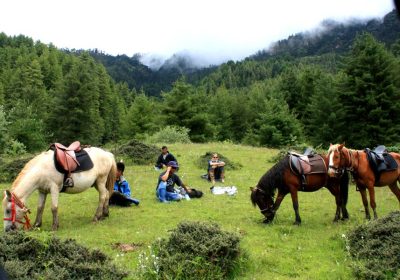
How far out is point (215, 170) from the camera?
20.3m

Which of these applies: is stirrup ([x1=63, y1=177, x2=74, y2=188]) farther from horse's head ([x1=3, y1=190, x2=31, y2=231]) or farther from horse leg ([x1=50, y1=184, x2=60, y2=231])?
horse's head ([x1=3, y1=190, x2=31, y2=231])

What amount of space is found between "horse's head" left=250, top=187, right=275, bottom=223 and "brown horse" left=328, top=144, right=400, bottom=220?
1990 mm

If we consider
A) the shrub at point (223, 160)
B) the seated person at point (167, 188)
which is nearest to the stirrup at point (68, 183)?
the seated person at point (167, 188)

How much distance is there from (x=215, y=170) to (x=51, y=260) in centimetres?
1436

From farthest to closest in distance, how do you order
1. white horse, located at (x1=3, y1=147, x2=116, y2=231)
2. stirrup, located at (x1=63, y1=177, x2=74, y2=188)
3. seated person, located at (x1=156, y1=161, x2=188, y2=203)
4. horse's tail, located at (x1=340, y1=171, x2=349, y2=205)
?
seated person, located at (x1=156, y1=161, x2=188, y2=203), horse's tail, located at (x1=340, y1=171, x2=349, y2=205), stirrup, located at (x1=63, y1=177, x2=74, y2=188), white horse, located at (x1=3, y1=147, x2=116, y2=231)

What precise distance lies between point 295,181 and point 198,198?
5117mm

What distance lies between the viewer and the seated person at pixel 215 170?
19.9m

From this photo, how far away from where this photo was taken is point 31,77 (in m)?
96.5

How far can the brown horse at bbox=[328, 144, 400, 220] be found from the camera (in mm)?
11812

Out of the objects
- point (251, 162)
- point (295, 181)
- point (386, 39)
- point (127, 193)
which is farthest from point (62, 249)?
point (386, 39)

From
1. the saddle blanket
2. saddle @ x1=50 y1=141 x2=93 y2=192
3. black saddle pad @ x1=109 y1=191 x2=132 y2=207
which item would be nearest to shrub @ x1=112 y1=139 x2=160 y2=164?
the saddle blanket

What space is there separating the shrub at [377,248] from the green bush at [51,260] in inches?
180

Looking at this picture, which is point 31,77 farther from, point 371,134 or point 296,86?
point 371,134

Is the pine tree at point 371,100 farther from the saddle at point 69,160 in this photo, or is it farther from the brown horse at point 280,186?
the saddle at point 69,160
